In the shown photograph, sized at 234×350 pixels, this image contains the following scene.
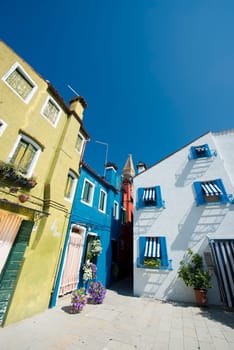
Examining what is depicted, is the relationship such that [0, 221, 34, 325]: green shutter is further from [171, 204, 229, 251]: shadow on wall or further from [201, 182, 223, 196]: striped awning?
[201, 182, 223, 196]: striped awning

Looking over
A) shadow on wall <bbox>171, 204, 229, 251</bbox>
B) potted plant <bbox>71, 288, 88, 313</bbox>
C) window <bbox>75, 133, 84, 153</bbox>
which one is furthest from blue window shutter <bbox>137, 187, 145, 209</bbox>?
potted plant <bbox>71, 288, 88, 313</bbox>

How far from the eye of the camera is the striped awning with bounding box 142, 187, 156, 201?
35.4ft

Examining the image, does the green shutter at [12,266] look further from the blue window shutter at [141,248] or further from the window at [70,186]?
the blue window shutter at [141,248]

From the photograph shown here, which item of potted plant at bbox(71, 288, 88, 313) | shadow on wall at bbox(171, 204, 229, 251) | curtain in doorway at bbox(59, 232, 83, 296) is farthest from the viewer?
shadow on wall at bbox(171, 204, 229, 251)

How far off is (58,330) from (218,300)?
762 cm

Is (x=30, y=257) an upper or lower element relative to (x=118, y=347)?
upper

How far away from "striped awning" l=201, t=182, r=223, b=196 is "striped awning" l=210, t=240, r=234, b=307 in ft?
8.92

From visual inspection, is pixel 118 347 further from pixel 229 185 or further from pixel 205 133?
pixel 205 133

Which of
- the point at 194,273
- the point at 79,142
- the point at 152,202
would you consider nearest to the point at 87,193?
the point at 79,142

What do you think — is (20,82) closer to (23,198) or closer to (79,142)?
(79,142)

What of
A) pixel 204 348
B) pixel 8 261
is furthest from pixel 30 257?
pixel 204 348

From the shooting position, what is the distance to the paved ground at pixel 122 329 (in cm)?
425

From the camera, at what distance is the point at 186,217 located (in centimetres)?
959

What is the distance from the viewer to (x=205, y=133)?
39.2 feet
